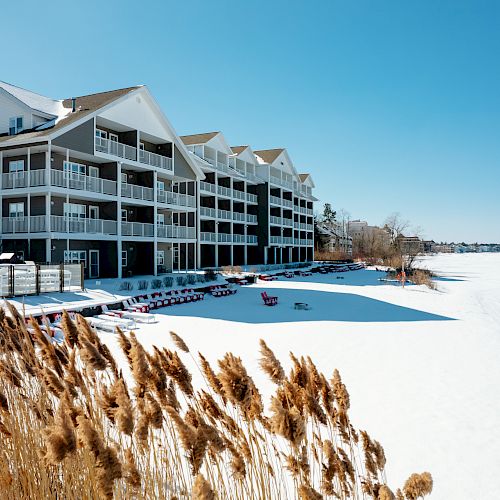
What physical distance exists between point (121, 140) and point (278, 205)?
2697 cm

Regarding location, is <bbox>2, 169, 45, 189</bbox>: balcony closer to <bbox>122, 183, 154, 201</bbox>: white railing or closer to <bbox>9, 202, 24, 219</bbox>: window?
<bbox>9, 202, 24, 219</bbox>: window

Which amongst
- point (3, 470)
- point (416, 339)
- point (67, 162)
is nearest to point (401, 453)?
point (3, 470)

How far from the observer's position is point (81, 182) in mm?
25922

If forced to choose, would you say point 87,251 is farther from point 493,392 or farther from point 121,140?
point 493,392

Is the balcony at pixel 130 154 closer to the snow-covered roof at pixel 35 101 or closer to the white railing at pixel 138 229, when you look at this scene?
the snow-covered roof at pixel 35 101

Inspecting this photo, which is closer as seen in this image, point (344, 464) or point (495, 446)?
point (344, 464)

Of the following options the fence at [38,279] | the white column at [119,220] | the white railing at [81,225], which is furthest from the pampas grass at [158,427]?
the white column at [119,220]

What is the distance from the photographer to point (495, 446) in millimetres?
6062

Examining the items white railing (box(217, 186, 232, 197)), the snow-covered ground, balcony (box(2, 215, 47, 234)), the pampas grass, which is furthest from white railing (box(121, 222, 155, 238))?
the pampas grass

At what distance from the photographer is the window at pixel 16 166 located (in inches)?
1045

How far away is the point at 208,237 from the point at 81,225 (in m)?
17.0

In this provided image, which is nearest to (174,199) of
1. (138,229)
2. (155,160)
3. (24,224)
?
(155,160)

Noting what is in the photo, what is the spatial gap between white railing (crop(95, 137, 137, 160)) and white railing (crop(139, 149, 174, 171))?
957 millimetres

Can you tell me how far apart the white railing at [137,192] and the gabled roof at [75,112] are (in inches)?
197
